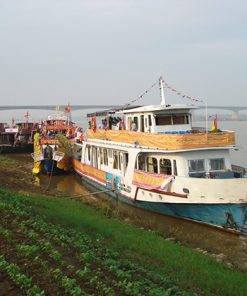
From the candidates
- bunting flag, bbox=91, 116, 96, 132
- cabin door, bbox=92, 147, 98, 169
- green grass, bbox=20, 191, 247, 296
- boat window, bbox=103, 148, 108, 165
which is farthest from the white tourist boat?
bunting flag, bbox=91, 116, 96, 132

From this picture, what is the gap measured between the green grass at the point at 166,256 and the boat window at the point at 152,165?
433 centimetres

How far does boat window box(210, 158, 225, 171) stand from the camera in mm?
15516

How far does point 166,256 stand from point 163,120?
8.36 metres

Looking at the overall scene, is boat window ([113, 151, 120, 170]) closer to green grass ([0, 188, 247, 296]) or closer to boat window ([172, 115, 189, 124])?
boat window ([172, 115, 189, 124])

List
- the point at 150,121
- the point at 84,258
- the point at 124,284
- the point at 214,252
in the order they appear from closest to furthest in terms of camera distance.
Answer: the point at 124,284, the point at 84,258, the point at 214,252, the point at 150,121

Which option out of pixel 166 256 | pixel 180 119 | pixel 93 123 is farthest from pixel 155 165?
pixel 93 123

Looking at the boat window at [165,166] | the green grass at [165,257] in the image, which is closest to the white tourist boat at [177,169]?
the boat window at [165,166]

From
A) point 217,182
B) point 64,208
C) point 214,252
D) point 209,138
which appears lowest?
point 214,252

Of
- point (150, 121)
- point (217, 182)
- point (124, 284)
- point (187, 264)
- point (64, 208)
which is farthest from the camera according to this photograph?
point (150, 121)

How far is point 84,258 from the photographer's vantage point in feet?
24.5

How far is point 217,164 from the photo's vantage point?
15602 millimetres

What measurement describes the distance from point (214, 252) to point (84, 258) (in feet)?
19.2

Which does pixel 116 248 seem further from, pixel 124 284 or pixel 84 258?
pixel 124 284

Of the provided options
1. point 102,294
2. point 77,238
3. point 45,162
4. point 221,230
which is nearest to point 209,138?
point 221,230
